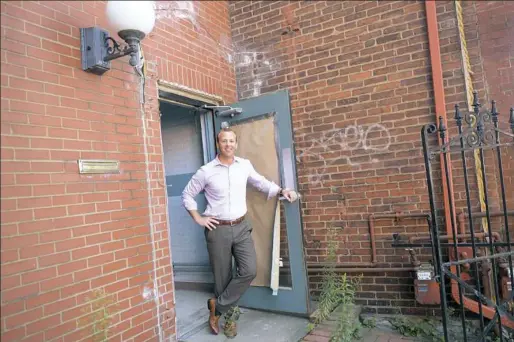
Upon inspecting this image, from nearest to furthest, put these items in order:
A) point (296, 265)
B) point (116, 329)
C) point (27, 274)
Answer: point (27, 274)
point (116, 329)
point (296, 265)

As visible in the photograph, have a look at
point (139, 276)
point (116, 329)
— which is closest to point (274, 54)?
point (139, 276)

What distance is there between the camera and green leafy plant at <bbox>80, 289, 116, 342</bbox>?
2.52 metres

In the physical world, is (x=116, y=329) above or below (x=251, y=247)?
below

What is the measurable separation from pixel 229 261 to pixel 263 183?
2.68ft

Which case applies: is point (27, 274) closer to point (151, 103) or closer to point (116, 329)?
point (116, 329)

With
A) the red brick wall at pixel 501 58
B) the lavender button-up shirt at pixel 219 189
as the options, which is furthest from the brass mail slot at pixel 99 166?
the red brick wall at pixel 501 58

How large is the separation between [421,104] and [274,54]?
5.82ft

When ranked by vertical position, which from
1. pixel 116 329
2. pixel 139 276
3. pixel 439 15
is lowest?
pixel 116 329

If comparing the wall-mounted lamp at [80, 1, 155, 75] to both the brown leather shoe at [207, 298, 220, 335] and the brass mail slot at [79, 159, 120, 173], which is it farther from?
the brown leather shoe at [207, 298, 220, 335]

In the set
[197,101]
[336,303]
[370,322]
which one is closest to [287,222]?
[336,303]

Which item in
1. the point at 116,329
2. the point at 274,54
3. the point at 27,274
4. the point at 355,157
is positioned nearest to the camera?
the point at 27,274

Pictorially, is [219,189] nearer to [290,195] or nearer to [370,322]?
[290,195]

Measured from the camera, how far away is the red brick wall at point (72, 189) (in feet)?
7.23

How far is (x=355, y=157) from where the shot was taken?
411cm
